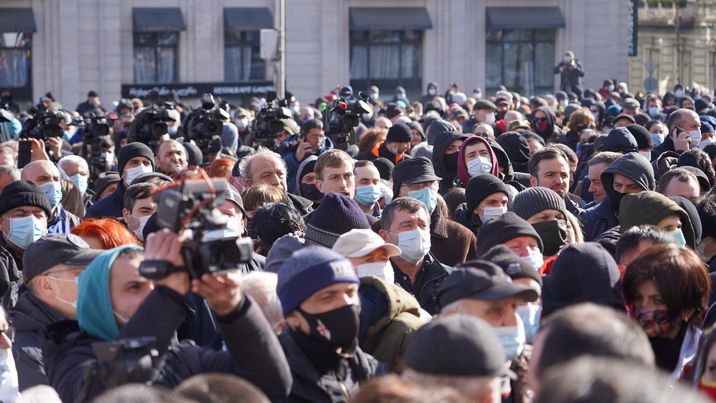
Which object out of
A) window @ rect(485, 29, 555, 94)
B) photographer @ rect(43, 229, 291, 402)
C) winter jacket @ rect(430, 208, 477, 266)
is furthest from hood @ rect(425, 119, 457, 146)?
window @ rect(485, 29, 555, 94)

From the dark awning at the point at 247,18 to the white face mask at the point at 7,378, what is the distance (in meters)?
33.4

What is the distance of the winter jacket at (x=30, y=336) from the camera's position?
6.24 metres

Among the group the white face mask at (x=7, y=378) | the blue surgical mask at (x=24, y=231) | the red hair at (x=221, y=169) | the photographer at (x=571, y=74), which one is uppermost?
the photographer at (x=571, y=74)

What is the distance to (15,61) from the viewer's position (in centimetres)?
3794

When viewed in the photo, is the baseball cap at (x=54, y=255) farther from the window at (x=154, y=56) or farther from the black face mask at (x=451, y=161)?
the window at (x=154, y=56)

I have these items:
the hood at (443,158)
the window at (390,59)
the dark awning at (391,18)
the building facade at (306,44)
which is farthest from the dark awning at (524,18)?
the hood at (443,158)

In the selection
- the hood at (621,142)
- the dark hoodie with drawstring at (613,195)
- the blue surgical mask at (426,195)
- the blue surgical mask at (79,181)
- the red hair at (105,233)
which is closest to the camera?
the red hair at (105,233)

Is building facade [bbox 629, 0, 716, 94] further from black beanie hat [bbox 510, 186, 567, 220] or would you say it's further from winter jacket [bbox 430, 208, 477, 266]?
black beanie hat [bbox 510, 186, 567, 220]

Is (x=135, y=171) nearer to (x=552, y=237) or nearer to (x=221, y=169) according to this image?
(x=221, y=169)

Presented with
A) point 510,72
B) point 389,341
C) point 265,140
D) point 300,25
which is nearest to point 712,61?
point 510,72

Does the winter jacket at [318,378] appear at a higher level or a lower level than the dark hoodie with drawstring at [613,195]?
lower

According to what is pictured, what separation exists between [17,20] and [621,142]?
27487 millimetres

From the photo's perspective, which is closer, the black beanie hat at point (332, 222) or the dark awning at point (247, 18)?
the black beanie hat at point (332, 222)

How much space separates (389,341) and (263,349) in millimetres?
1326
